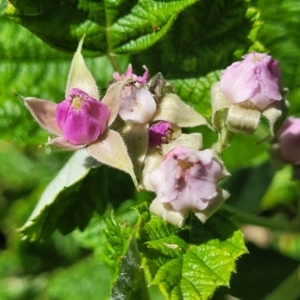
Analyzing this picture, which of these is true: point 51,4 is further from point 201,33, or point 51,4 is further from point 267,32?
point 267,32

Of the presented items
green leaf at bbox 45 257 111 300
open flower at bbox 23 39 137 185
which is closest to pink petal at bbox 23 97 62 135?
open flower at bbox 23 39 137 185

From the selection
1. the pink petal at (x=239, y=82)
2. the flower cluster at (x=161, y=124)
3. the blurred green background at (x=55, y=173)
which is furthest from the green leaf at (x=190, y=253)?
the blurred green background at (x=55, y=173)

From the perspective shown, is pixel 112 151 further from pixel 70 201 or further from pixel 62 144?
pixel 70 201

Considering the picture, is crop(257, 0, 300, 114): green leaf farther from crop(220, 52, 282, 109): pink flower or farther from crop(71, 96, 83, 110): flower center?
crop(71, 96, 83, 110): flower center

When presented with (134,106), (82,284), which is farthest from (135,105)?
(82,284)

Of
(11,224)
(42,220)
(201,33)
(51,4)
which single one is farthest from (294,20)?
(11,224)

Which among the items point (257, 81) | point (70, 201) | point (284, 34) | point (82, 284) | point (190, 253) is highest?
point (257, 81)
